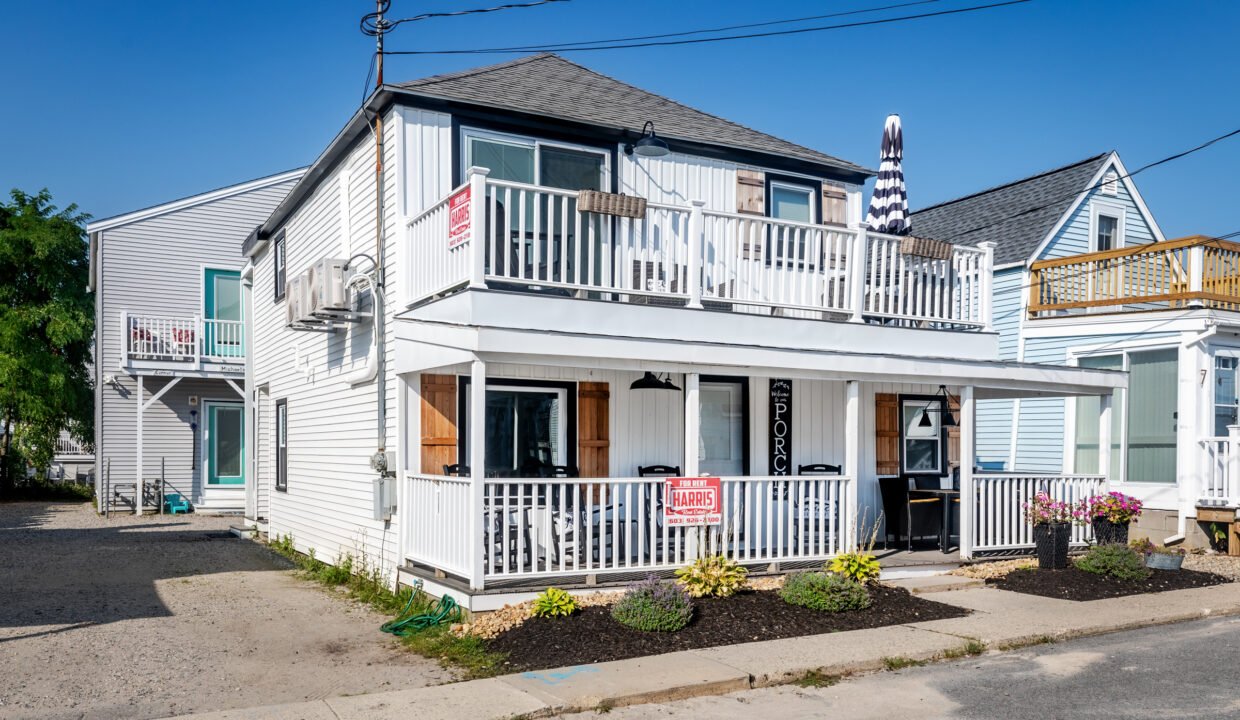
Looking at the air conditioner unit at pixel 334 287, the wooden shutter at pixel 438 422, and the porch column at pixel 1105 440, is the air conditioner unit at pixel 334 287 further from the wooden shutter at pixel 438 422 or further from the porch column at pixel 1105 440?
the porch column at pixel 1105 440

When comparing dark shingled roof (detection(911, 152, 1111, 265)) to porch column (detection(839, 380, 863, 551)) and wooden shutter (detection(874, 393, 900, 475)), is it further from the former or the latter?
porch column (detection(839, 380, 863, 551))

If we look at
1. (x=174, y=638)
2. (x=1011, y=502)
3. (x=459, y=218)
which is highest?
(x=459, y=218)

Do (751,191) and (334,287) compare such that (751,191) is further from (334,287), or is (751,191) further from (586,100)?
(334,287)

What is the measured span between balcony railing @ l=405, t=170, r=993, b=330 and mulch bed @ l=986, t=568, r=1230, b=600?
9.99ft

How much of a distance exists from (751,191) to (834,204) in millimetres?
1358

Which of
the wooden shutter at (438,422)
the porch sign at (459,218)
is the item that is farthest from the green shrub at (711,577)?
the porch sign at (459,218)

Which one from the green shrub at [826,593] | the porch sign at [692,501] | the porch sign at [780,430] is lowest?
the green shrub at [826,593]

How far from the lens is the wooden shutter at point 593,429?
11.5 metres

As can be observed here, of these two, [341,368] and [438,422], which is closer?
[438,422]

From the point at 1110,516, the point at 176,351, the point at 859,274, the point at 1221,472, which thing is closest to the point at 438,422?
the point at 859,274

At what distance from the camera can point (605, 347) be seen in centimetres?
952

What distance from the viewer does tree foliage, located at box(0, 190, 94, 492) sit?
26266 mm

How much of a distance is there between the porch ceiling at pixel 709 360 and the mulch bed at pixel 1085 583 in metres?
2.24

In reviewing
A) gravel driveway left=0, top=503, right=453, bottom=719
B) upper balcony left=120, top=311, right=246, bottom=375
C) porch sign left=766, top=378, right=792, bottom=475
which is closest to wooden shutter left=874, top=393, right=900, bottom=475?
porch sign left=766, top=378, right=792, bottom=475
